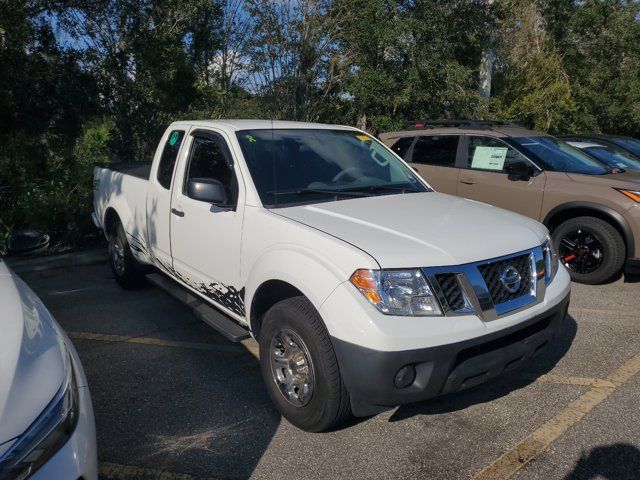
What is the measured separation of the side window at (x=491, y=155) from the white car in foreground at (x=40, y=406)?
5.67 meters

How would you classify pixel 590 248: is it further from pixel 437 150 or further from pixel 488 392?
pixel 488 392

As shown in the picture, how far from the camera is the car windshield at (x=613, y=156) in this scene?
7911 mm

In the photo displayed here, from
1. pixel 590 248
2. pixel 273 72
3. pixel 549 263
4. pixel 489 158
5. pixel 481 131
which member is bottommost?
pixel 590 248

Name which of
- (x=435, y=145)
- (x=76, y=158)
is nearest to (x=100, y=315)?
(x=76, y=158)

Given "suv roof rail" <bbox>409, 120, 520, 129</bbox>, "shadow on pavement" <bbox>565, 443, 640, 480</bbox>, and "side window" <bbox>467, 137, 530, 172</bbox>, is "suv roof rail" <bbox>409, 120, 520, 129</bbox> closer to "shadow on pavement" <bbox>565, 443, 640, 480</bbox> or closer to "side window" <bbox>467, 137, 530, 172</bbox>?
"side window" <bbox>467, 137, 530, 172</bbox>

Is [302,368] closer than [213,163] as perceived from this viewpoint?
Yes

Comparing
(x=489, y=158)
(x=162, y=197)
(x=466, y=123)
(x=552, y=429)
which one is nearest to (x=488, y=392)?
(x=552, y=429)

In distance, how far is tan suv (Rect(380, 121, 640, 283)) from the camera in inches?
223

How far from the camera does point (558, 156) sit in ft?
21.6

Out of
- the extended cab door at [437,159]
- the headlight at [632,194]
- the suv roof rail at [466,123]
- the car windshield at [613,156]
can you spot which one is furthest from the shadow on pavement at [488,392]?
the car windshield at [613,156]

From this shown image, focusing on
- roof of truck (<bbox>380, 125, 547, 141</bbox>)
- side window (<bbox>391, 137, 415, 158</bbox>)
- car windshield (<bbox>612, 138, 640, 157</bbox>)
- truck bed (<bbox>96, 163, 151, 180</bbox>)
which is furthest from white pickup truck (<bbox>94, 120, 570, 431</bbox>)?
car windshield (<bbox>612, 138, 640, 157</bbox>)

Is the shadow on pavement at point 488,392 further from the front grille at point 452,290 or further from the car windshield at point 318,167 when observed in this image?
the car windshield at point 318,167

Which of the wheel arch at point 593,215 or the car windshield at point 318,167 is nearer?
the car windshield at point 318,167

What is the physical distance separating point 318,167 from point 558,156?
4.01 meters
